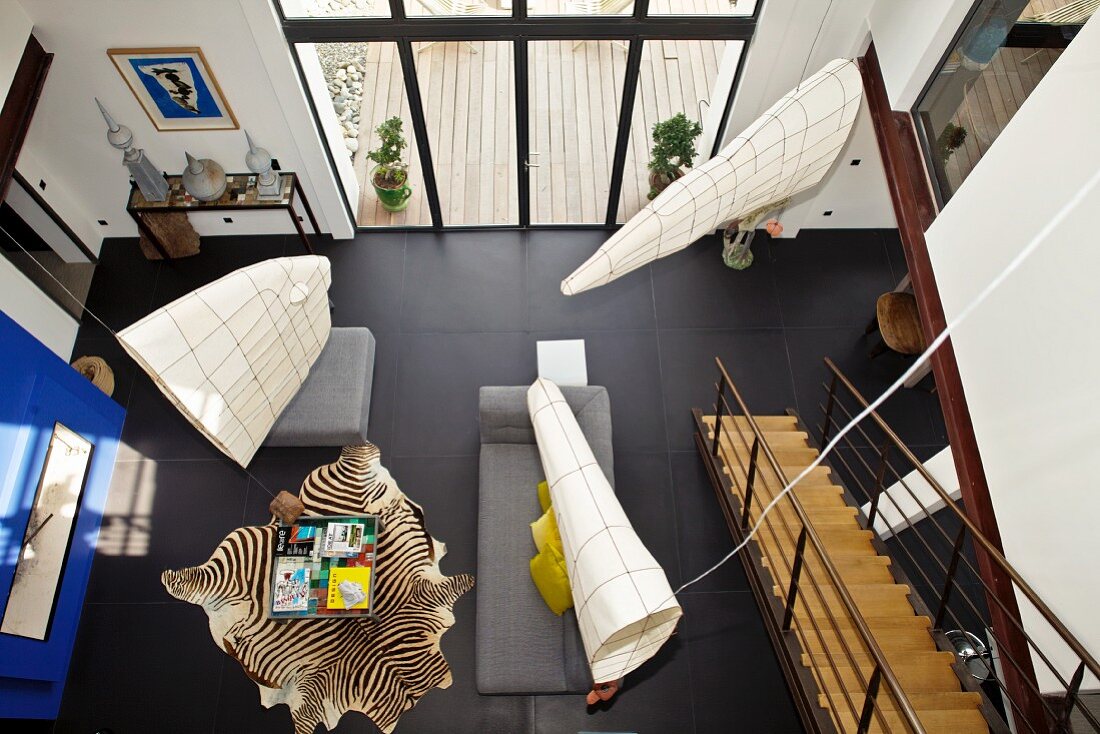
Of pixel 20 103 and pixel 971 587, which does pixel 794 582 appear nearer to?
pixel 971 587

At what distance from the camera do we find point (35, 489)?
4227mm

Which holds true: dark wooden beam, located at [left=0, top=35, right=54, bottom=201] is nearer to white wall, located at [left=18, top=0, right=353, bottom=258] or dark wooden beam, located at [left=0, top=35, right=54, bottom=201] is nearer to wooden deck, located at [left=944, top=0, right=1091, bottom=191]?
white wall, located at [left=18, top=0, right=353, bottom=258]

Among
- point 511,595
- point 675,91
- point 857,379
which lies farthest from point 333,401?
point 857,379

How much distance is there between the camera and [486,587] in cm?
430

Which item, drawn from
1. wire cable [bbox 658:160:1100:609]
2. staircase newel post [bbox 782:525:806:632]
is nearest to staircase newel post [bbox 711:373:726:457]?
wire cable [bbox 658:160:1100:609]

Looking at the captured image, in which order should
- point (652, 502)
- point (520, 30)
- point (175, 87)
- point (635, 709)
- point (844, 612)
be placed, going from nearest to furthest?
1. point (844, 612)
2. point (635, 709)
3. point (520, 30)
4. point (175, 87)
5. point (652, 502)

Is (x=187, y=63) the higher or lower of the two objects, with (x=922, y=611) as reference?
higher

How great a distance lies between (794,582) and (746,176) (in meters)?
2.01

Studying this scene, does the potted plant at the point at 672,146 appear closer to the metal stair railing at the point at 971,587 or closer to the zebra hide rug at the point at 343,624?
the metal stair railing at the point at 971,587

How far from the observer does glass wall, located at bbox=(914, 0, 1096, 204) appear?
10.1 ft

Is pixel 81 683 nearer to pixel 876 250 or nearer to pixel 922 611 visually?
pixel 922 611

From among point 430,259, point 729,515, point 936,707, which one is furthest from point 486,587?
point 430,259

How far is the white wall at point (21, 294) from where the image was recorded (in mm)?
4090

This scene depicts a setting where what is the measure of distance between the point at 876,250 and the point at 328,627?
522 centimetres
